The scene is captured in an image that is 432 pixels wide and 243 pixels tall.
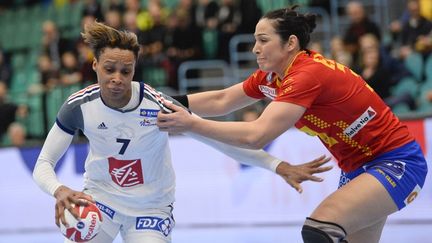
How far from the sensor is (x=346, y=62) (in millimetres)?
10242

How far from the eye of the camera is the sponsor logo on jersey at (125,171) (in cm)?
487

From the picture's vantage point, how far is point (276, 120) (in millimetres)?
4395

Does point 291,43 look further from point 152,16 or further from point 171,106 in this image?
point 152,16

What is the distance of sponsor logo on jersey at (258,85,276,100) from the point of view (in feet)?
16.7

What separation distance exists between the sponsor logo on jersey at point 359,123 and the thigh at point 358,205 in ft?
0.87

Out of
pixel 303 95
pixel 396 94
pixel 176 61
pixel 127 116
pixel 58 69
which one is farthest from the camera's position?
pixel 58 69

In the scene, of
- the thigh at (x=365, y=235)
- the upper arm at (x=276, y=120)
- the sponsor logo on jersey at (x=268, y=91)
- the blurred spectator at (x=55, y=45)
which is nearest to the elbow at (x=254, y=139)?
the upper arm at (x=276, y=120)

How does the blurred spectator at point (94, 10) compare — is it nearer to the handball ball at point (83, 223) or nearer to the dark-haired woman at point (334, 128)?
the dark-haired woman at point (334, 128)

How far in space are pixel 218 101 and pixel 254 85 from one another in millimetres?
285

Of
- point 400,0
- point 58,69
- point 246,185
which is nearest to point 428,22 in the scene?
point 400,0

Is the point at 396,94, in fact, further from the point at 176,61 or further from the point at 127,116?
the point at 127,116

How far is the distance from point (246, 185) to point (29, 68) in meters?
7.35

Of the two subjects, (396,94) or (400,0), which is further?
(400,0)

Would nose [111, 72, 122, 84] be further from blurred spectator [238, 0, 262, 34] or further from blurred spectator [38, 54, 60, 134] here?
blurred spectator [38, 54, 60, 134]
